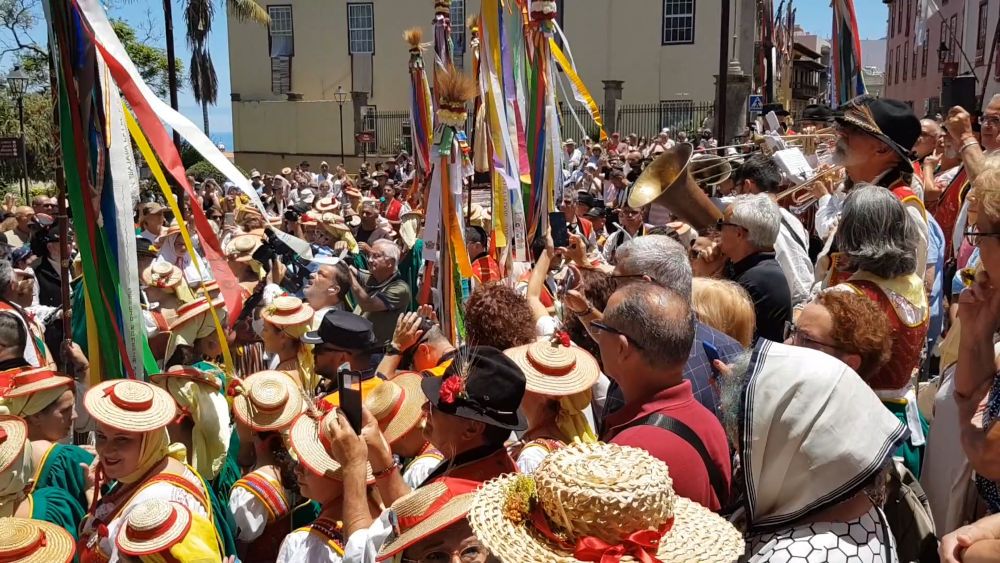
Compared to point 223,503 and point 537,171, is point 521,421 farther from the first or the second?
point 537,171

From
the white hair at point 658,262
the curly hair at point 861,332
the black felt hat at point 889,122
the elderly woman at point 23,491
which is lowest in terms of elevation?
the elderly woman at point 23,491

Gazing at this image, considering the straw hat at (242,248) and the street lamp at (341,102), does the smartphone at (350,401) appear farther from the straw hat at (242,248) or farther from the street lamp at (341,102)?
the street lamp at (341,102)

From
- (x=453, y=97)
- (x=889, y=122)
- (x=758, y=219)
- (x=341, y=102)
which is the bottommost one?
(x=758, y=219)

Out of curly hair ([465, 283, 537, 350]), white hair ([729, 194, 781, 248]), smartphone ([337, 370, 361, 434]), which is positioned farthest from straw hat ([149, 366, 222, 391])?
white hair ([729, 194, 781, 248])

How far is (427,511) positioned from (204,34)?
116 ft

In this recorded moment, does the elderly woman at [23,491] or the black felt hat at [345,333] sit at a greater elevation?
the black felt hat at [345,333]

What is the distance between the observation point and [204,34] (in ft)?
112

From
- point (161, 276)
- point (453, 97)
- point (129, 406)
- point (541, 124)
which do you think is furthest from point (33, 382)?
point (541, 124)

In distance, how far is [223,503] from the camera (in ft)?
11.6

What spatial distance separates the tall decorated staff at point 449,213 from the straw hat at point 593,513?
3.48 metres

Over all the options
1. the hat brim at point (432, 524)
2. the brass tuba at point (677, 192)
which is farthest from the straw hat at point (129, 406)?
the brass tuba at point (677, 192)

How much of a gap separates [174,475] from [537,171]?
379 centimetres

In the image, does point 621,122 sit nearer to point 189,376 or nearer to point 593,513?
point 189,376

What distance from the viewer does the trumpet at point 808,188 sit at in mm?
5688
